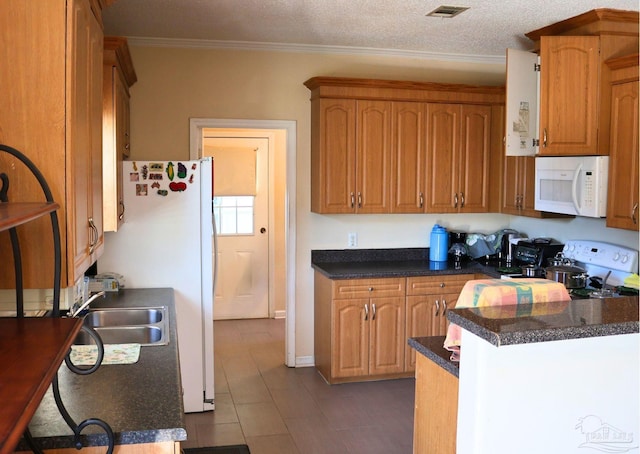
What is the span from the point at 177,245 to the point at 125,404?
2.16 m

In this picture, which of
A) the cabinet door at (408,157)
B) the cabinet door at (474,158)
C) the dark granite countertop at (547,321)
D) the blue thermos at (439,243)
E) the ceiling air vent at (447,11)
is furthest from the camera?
the blue thermos at (439,243)

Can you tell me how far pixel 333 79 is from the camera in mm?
4773

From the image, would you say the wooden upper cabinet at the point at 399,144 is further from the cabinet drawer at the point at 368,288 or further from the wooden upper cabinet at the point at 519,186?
the cabinet drawer at the point at 368,288

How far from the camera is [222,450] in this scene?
3.66 m

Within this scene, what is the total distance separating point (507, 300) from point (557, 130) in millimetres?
2125

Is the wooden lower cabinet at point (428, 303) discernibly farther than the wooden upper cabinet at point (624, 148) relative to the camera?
Yes

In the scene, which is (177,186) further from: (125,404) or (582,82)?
(582,82)

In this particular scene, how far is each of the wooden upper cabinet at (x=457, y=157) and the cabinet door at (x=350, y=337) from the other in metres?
1.02

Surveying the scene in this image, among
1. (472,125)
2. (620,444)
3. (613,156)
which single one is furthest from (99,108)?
(472,125)

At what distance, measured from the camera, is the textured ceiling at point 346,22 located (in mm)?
3789

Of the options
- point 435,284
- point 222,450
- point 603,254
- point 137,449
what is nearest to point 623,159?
point 603,254

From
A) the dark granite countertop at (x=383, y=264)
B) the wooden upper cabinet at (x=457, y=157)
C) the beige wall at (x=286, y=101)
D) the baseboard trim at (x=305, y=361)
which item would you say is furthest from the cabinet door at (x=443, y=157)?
the baseboard trim at (x=305, y=361)

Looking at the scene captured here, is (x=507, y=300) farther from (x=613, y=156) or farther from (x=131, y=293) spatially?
(x=131, y=293)

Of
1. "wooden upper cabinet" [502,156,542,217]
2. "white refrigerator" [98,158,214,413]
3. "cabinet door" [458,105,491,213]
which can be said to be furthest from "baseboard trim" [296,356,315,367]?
"wooden upper cabinet" [502,156,542,217]
